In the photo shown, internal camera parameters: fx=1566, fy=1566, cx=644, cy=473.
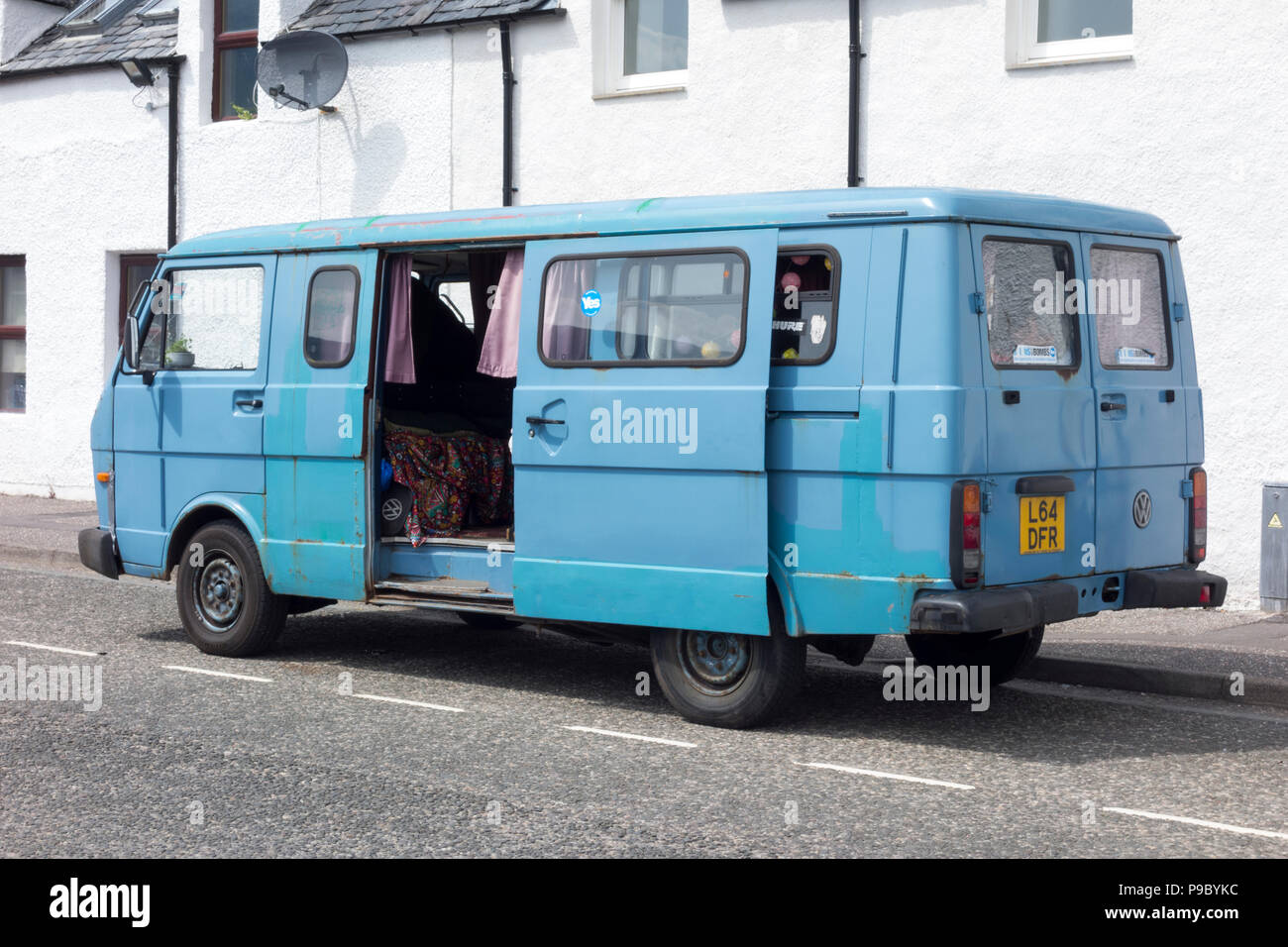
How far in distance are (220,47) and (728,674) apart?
12.3 meters

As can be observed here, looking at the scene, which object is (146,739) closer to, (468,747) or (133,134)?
(468,747)

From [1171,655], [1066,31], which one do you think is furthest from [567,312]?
[1066,31]

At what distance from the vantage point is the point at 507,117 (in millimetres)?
14586

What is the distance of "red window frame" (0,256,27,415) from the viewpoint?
18547 millimetres

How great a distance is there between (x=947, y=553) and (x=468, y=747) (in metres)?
2.28

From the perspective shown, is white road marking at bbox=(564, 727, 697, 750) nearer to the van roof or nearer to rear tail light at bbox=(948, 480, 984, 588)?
rear tail light at bbox=(948, 480, 984, 588)

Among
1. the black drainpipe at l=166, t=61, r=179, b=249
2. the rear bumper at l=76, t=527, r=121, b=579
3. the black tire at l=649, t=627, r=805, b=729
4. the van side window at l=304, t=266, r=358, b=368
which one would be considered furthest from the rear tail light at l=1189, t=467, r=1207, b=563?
the black drainpipe at l=166, t=61, r=179, b=249

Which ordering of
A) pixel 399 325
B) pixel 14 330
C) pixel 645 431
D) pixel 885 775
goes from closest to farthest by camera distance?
pixel 885 775
pixel 645 431
pixel 399 325
pixel 14 330

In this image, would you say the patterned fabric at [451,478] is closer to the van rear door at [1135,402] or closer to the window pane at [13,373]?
the van rear door at [1135,402]

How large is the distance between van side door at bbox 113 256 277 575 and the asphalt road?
2.96 ft

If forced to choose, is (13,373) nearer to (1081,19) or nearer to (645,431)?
(1081,19)
